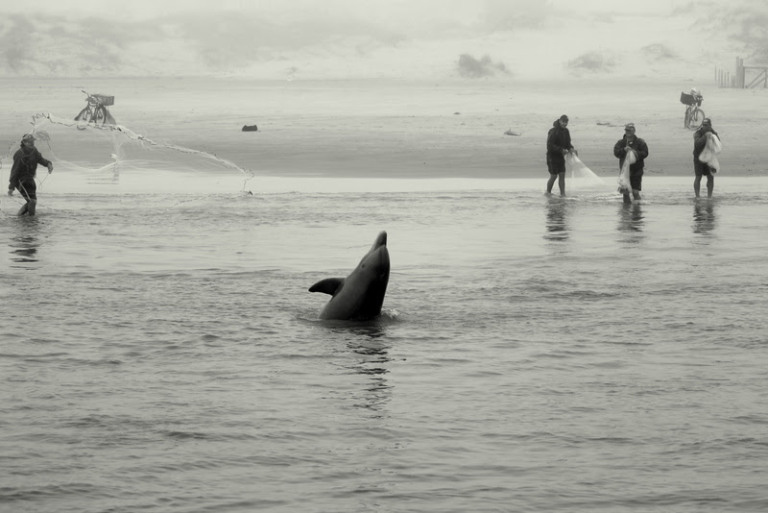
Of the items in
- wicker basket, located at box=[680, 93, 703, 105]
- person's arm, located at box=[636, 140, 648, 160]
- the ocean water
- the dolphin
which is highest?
wicker basket, located at box=[680, 93, 703, 105]

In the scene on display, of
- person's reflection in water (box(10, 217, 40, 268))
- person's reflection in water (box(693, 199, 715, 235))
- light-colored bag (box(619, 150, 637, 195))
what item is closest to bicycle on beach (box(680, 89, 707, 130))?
person's reflection in water (box(693, 199, 715, 235))

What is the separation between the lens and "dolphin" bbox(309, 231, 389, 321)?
43.0 feet

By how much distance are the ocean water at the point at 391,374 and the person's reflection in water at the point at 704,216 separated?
2.28 ft

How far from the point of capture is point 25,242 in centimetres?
2067

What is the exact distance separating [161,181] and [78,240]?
1168 centimetres

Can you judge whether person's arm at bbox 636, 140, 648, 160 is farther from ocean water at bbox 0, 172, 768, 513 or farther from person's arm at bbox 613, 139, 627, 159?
ocean water at bbox 0, 172, 768, 513

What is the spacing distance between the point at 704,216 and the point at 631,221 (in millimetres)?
1628

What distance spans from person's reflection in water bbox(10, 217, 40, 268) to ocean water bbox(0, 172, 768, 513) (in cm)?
11

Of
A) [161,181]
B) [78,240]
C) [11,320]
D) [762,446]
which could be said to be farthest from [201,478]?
[161,181]

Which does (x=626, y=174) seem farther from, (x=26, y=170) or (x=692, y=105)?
(x=692, y=105)

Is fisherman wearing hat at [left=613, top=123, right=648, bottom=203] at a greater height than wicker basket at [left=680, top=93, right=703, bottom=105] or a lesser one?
lesser

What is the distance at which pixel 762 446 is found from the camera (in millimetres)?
9602

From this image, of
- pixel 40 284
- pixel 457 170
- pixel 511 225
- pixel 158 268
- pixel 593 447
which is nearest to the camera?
pixel 593 447

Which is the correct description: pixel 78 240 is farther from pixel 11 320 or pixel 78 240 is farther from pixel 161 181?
pixel 161 181
